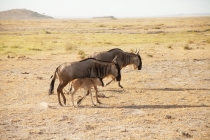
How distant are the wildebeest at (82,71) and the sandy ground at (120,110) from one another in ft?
3.17

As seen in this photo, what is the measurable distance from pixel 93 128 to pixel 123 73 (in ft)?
30.1

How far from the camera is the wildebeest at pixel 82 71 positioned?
428 inches

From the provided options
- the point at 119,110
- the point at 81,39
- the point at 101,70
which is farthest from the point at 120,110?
the point at 81,39

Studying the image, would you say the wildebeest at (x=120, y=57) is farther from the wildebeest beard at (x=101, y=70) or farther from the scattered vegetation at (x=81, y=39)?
the scattered vegetation at (x=81, y=39)

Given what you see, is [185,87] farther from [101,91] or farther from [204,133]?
[204,133]

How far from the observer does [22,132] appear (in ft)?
27.3

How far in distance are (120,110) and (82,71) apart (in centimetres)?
227

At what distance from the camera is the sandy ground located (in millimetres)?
8227

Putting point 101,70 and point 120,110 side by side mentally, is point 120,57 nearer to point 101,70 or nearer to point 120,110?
point 101,70

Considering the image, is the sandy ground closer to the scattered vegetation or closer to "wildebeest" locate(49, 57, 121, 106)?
"wildebeest" locate(49, 57, 121, 106)

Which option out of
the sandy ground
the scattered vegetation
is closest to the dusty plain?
the sandy ground

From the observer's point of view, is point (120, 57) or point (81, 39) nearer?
point (120, 57)

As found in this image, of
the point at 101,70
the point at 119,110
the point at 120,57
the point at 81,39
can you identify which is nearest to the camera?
the point at 119,110

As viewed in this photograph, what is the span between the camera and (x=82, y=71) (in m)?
11.2
